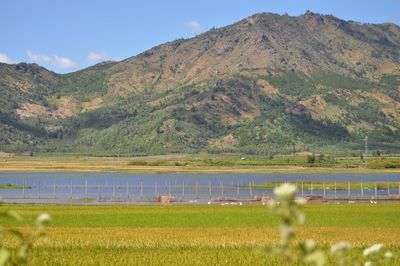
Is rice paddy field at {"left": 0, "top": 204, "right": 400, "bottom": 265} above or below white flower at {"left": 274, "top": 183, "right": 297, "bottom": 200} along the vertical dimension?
below

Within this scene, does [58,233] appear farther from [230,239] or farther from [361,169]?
[361,169]

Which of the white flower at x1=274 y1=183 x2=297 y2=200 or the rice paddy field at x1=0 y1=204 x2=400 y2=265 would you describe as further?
the rice paddy field at x1=0 y1=204 x2=400 y2=265

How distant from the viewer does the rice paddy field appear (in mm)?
25688

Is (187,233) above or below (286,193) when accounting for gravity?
below

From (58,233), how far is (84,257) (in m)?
14.9

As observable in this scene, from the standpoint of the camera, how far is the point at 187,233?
40.4 meters

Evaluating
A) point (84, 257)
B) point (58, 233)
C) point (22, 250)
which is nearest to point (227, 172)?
point (58, 233)

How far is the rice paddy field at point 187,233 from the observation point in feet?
84.3

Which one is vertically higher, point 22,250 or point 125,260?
point 22,250

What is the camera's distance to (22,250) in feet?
11.7

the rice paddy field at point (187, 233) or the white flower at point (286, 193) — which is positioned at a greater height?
the white flower at point (286, 193)

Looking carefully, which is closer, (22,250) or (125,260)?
(22,250)

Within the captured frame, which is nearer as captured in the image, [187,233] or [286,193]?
[286,193]

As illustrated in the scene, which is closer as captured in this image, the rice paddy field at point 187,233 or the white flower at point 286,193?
the white flower at point 286,193
